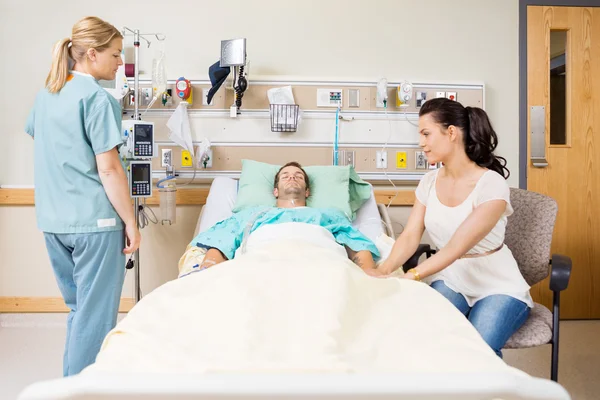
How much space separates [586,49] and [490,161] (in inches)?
72.2

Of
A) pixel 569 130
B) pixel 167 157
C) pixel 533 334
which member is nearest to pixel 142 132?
pixel 167 157

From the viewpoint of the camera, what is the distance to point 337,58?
3.09m

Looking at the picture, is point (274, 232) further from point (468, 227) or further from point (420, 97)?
point (420, 97)

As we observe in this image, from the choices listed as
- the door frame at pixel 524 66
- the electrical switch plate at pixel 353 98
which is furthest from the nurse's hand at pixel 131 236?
the door frame at pixel 524 66

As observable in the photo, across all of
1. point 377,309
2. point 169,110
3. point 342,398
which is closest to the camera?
point 342,398

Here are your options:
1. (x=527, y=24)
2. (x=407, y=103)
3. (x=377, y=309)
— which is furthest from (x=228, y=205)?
(x=527, y=24)

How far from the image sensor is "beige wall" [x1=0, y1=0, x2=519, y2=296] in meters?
3.05

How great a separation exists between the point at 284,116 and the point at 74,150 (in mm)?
1303

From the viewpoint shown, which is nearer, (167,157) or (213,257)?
(213,257)

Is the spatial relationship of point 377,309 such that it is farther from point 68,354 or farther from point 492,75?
point 492,75

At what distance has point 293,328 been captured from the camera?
1.14m

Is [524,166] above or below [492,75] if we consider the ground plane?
below

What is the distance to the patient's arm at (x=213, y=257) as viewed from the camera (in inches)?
81.2

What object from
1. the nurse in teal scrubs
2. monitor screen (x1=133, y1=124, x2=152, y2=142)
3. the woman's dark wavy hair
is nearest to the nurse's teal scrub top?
the nurse in teal scrubs
